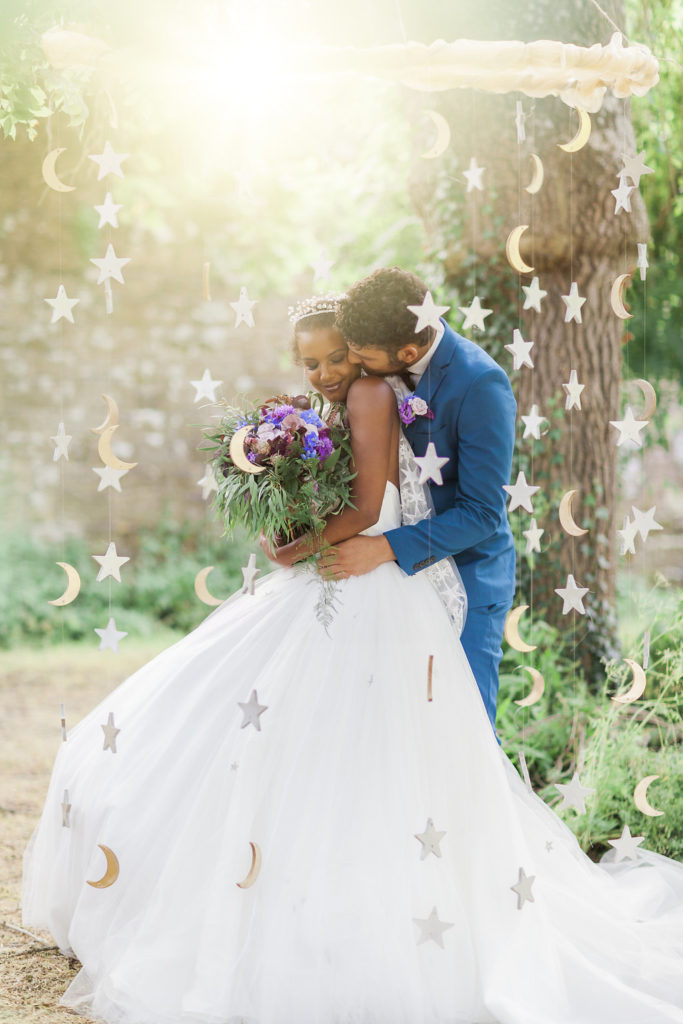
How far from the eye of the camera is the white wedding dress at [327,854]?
204 cm

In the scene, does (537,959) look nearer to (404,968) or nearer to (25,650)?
(404,968)

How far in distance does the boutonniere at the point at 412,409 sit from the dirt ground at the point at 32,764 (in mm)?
1577

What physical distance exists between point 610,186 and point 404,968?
10.5 feet

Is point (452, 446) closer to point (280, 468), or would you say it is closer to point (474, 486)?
point (474, 486)

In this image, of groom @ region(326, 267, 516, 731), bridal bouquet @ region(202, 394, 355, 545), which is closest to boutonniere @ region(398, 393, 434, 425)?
groom @ region(326, 267, 516, 731)

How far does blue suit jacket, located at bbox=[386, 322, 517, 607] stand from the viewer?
93.6 inches

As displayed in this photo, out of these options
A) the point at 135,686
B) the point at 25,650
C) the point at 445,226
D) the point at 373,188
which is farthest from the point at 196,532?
the point at 135,686

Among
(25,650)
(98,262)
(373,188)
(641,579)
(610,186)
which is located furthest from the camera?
(641,579)

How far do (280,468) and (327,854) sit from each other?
0.86 meters

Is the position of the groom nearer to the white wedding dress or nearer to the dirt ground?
the white wedding dress

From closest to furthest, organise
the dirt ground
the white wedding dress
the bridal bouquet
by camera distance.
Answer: the white wedding dress
the bridal bouquet
the dirt ground

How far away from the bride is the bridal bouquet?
0.07m

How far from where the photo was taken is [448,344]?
250cm

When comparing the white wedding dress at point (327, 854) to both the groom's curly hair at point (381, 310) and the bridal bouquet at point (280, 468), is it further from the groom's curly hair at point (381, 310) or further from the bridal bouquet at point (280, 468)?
the groom's curly hair at point (381, 310)
